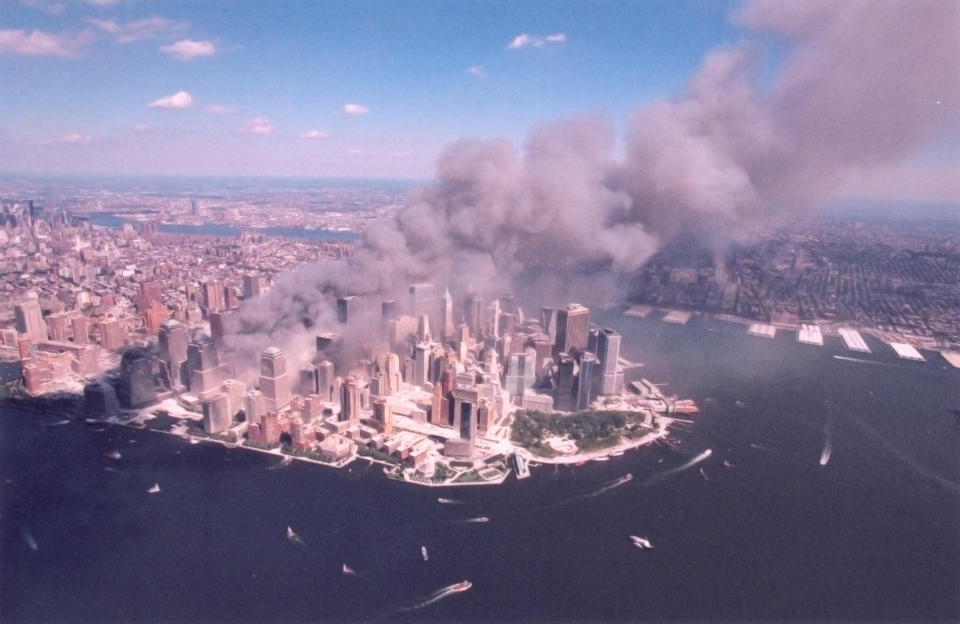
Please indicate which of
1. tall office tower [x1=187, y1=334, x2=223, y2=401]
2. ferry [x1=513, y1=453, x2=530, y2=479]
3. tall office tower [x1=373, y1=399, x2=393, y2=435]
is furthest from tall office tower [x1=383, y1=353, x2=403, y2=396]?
ferry [x1=513, y1=453, x2=530, y2=479]

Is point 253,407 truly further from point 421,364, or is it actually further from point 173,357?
point 421,364

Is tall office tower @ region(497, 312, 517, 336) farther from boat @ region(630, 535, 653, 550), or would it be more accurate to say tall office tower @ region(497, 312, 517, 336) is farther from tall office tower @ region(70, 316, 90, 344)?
tall office tower @ region(70, 316, 90, 344)

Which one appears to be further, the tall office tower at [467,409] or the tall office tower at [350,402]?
the tall office tower at [350,402]

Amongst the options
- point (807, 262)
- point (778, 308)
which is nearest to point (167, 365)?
point (778, 308)

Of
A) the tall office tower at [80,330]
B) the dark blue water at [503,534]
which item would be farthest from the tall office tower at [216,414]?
the tall office tower at [80,330]

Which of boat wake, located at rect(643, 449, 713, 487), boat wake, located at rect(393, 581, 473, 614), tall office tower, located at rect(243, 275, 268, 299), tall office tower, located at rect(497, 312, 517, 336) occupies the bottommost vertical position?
boat wake, located at rect(393, 581, 473, 614)

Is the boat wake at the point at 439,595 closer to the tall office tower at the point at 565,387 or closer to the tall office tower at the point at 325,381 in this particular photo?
the tall office tower at the point at 565,387
